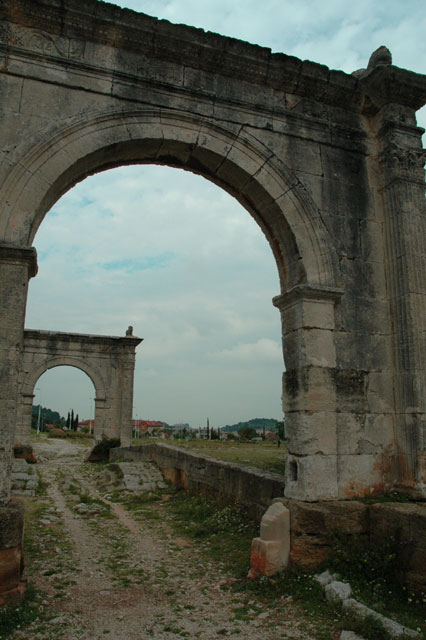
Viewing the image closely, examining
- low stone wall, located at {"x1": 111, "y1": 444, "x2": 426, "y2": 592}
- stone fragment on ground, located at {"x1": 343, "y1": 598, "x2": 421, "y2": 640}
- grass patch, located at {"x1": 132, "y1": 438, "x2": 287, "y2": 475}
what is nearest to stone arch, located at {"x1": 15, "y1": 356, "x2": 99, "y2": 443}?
grass patch, located at {"x1": 132, "y1": 438, "x2": 287, "y2": 475}

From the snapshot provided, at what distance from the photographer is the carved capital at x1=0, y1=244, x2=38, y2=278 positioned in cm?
404

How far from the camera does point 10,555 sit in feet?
11.7

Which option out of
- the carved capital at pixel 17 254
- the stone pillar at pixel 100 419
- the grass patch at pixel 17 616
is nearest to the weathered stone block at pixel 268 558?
the grass patch at pixel 17 616

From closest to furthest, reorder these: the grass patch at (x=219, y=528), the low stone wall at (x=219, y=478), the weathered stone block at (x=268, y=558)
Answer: the weathered stone block at (x=268, y=558)
the grass patch at (x=219, y=528)
the low stone wall at (x=219, y=478)

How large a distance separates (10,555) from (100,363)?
45.0 feet

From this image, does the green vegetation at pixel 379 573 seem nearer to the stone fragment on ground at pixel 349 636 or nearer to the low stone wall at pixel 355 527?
the low stone wall at pixel 355 527

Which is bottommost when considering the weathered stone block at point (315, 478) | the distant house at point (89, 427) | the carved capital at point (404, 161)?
the weathered stone block at point (315, 478)

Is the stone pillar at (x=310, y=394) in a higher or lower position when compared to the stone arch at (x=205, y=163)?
lower

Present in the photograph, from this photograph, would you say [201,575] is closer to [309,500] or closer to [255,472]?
[309,500]

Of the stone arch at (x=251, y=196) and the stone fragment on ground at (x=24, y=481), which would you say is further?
the stone fragment on ground at (x=24, y=481)

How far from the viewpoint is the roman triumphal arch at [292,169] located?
4465 mm

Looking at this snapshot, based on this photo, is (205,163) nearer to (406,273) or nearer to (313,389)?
(406,273)

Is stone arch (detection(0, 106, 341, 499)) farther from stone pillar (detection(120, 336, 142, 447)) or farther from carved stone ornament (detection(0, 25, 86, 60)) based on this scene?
stone pillar (detection(120, 336, 142, 447))

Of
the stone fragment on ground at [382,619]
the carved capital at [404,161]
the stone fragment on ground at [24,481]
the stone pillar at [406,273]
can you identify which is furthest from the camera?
the stone fragment on ground at [24,481]
